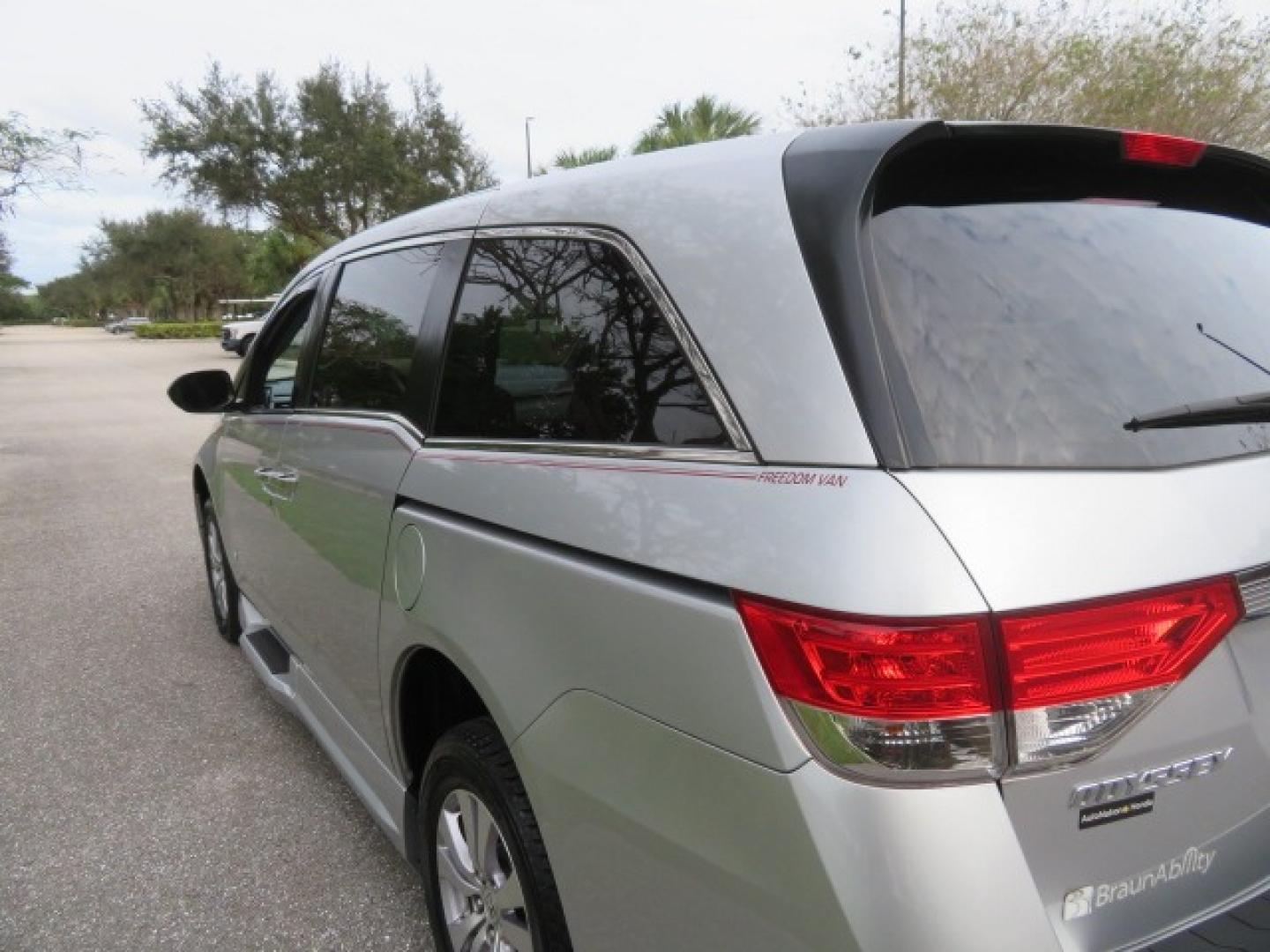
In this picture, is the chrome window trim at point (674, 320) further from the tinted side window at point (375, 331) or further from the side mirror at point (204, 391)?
the side mirror at point (204, 391)

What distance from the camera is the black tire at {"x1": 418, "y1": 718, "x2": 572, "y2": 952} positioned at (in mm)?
1601

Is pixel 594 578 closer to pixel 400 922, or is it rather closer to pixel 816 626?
pixel 816 626

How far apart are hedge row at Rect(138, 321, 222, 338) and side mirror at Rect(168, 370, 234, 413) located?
2167 inches

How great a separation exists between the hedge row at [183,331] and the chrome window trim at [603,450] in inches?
2260

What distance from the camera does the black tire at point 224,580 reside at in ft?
13.8

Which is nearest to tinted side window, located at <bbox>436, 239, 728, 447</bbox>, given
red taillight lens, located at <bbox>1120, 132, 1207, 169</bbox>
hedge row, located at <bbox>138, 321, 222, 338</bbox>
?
red taillight lens, located at <bbox>1120, 132, 1207, 169</bbox>

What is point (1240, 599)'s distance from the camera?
3.97 ft

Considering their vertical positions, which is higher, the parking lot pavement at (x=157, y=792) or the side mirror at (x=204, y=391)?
the side mirror at (x=204, y=391)

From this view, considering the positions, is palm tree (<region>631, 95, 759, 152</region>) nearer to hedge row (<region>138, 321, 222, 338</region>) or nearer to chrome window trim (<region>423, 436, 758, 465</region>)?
chrome window trim (<region>423, 436, 758, 465</region>)

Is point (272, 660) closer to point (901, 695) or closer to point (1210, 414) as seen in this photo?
point (901, 695)

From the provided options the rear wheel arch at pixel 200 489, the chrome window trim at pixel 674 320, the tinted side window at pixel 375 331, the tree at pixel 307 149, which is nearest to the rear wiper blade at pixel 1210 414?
the chrome window trim at pixel 674 320

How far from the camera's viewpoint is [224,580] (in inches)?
170

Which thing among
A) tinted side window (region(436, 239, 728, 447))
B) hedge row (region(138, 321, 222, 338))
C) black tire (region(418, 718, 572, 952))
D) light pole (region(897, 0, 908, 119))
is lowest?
black tire (region(418, 718, 572, 952))

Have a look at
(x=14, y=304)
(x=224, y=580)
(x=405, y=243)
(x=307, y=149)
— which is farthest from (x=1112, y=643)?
(x=14, y=304)
